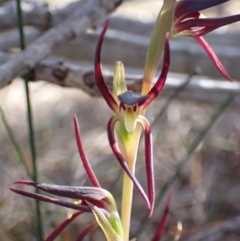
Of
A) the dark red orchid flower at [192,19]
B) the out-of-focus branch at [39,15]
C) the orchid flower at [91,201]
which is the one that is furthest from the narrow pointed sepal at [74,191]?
the out-of-focus branch at [39,15]

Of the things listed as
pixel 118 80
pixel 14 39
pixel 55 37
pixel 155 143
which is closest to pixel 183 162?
pixel 55 37

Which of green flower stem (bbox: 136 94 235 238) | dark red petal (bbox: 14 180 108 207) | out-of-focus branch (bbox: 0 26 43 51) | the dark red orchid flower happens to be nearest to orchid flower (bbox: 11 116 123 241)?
dark red petal (bbox: 14 180 108 207)

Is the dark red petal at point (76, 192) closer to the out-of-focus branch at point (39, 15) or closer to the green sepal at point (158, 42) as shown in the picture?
the green sepal at point (158, 42)

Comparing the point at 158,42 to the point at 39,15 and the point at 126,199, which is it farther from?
the point at 39,15

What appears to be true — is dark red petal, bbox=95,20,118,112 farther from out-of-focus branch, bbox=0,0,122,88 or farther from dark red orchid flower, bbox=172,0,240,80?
out-of-focus branch, bbox=0,0,122,88

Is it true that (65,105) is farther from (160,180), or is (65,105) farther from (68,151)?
(160,180)

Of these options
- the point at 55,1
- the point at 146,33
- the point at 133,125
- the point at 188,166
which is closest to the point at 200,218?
the point at 188,166
